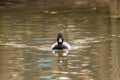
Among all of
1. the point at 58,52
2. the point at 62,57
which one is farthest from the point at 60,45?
the point at 62,57

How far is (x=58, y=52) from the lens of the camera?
67.2 ft

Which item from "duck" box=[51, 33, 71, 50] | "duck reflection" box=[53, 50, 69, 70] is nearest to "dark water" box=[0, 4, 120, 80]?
"duck reflection" box=[53, 50, 69, 70]

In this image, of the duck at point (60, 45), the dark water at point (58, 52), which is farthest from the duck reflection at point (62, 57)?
the duck at point (60, 45)

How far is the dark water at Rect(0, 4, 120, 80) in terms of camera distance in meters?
16.1

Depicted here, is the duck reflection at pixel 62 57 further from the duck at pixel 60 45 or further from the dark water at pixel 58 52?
the duck at pixel 60 45

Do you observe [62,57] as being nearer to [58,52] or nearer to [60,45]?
[58,52]

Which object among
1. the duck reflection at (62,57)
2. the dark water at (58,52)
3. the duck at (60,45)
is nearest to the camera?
the dark water at (58,52)

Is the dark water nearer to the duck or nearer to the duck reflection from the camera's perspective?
the duck reflection

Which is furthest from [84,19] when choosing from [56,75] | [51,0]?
[56,75]

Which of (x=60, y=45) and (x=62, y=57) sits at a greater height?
(x=60, y=45)

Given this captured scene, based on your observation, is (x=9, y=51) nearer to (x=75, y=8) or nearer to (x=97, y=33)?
(x=97, y=33)

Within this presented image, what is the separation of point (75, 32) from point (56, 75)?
841cm

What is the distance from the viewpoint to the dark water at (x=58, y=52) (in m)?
16.1

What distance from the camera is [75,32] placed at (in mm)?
24109
